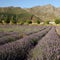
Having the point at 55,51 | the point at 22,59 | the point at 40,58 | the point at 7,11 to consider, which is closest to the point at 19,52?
the point at 22,59

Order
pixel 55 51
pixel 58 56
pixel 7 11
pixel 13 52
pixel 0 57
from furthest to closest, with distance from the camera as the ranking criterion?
pixel 7 11, pixel 55 51, pixel 58 56, pixel 13 52, pixel 0 57

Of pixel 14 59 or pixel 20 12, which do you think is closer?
pixel 14 59

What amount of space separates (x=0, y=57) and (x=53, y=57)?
1.73 meters

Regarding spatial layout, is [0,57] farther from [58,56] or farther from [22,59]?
[58,56]

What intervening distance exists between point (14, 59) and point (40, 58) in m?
0.80

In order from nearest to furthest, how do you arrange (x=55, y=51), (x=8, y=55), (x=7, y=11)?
(x=8, y=55), (x=55, y=51), (x=7, y=11)

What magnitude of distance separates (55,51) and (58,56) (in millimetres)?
424

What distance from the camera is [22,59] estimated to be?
613cm

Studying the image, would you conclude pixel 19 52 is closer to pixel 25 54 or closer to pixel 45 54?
pixel 25 54

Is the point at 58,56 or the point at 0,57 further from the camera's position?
the point at 58,56

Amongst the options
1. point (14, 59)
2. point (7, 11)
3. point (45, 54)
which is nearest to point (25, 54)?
point (45, 54)

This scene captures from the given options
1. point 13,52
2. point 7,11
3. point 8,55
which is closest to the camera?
point 8,55

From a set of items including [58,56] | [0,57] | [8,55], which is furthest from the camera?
[58,56]

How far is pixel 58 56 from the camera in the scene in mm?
6246
